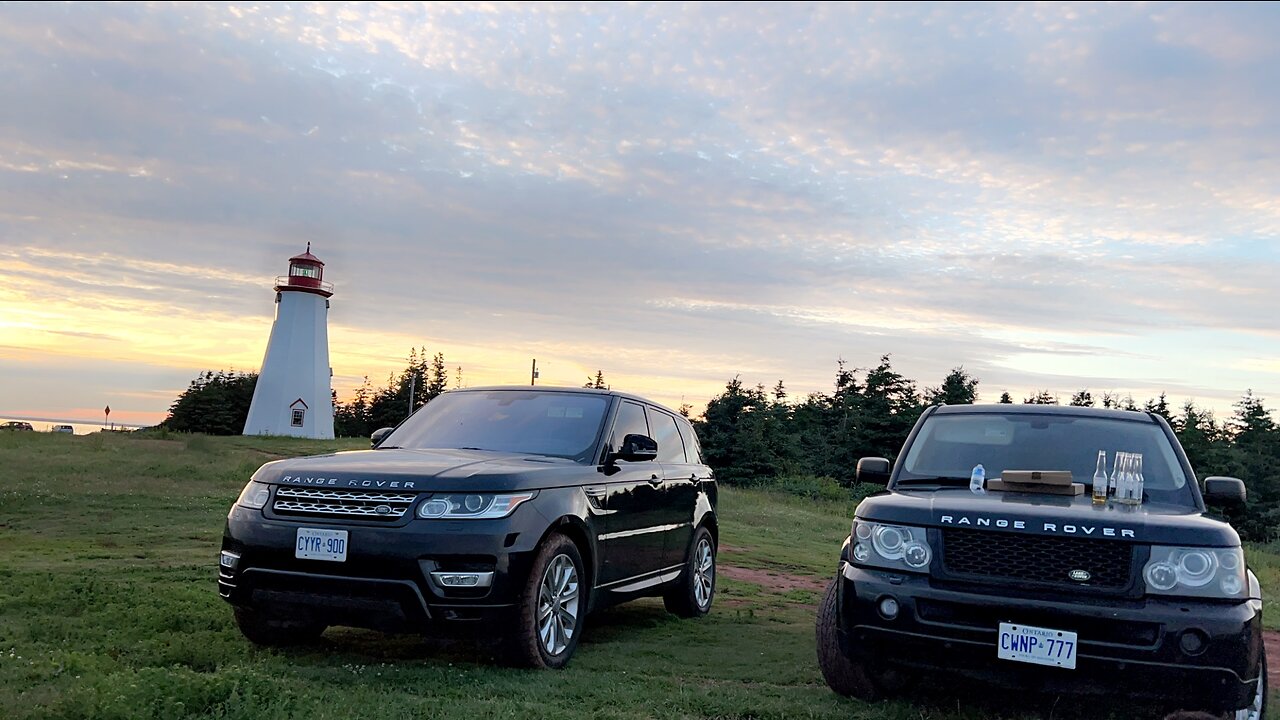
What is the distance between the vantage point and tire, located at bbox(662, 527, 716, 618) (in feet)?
28.1

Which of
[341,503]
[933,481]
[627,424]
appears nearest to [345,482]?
[341,503]

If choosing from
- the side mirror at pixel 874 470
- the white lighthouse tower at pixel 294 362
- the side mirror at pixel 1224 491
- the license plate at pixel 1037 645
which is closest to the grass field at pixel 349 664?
the license plate at pixel 1037 645

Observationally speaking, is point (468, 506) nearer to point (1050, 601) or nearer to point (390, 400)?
point (1050, 601)

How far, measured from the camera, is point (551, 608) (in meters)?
6.15

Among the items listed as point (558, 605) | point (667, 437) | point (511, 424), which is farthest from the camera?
point (667, 437)

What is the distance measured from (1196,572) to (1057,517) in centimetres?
64

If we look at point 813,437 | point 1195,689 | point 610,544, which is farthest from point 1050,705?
point 813,437

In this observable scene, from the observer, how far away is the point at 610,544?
6.93 meters

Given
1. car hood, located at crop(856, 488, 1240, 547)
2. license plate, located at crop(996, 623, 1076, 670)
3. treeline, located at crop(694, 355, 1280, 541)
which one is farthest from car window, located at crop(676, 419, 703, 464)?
treeline, located at crop(694, 355, 1280, 541)

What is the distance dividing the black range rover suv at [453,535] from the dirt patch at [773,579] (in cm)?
479

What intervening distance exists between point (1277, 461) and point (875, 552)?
60451mm

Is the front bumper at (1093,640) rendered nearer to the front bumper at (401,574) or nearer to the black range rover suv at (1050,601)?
the black range rover suv at (1050,601)

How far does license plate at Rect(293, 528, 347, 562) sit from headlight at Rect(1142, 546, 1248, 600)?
13.6 feet

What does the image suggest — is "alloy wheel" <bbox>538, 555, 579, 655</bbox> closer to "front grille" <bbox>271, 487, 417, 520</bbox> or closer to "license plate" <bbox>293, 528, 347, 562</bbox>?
"front grille" <bbox>271, 487, 417, 520</bbox>
